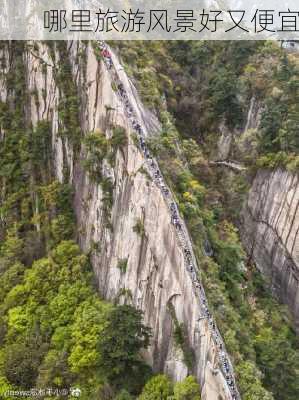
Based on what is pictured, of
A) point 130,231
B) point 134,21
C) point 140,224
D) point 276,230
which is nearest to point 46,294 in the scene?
point 130,231

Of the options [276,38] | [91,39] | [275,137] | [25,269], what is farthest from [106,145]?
[276,38]

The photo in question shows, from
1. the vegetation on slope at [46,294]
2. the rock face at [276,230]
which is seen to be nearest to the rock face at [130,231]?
the vegetation on slope at [46,294]

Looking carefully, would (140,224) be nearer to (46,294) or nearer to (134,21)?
(46,294)

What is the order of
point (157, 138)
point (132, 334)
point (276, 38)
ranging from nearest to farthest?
point (132, 334) → point (157, 138) → point (276, 38)

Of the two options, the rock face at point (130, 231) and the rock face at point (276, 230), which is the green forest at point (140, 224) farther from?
the rock face at point (276, 230)

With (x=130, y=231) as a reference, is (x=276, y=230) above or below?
below

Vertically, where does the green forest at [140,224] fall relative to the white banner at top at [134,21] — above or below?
below

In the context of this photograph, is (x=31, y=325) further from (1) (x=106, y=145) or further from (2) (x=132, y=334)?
(1) (x=106, y=145)
